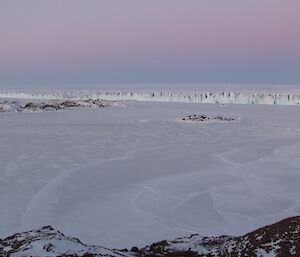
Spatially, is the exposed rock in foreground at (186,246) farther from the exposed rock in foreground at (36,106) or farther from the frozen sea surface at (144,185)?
the exposed rock in foreground at (36,106)

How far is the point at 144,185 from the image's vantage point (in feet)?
32.2

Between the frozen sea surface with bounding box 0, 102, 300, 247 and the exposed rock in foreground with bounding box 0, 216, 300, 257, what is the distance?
123 cm

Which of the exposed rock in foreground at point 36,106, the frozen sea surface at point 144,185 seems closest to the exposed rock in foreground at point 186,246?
the frozen sea surface at point 144,185

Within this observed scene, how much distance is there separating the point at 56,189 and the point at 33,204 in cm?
113

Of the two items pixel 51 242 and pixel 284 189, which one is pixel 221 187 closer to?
pixel 284 189

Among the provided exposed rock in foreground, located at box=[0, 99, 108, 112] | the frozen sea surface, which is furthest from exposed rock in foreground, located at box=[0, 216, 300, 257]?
exposed rock in foreground, located at box=[0, 99, 108, 112]

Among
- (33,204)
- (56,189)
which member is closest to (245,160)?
(56,189)

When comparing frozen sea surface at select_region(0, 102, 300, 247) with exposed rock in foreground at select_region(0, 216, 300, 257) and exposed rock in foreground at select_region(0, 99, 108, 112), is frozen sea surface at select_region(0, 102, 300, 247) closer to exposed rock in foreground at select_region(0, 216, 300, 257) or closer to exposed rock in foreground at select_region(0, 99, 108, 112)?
exposed rock in foreground at select_region(0, 216, 300, 257)

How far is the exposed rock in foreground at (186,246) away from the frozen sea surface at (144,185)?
1.23 meters

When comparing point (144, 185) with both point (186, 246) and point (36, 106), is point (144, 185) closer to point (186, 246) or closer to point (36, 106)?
point (186, 246)

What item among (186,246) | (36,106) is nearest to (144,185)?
(186,246)

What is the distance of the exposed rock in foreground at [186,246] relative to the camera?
4.30 m

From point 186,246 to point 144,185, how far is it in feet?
15.2

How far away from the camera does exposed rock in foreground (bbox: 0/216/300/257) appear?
4305 millimetres
